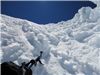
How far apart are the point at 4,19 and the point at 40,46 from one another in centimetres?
1219

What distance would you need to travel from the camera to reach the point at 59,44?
2936 inches

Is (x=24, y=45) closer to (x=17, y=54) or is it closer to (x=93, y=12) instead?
(x=17, y=54)

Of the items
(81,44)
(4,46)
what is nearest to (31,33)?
(4,46)

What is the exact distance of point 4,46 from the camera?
6197cm

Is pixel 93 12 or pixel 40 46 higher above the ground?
pixel 93 12

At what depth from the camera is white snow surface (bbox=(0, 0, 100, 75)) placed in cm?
6259

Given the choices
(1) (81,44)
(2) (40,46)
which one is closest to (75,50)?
(1) (81,44)

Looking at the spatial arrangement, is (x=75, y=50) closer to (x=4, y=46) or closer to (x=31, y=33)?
(x=31, y=33)

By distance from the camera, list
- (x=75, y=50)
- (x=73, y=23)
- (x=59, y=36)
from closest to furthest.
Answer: (x=75, y=50) → (x=59, y=36) → (x=73, y=23)

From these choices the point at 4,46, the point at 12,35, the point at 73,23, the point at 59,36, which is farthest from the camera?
the point at 73,23

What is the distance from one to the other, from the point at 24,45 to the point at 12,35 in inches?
130

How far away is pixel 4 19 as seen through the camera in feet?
228

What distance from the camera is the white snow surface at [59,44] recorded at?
62594mm

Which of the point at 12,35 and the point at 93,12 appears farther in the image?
the point at 93,12
